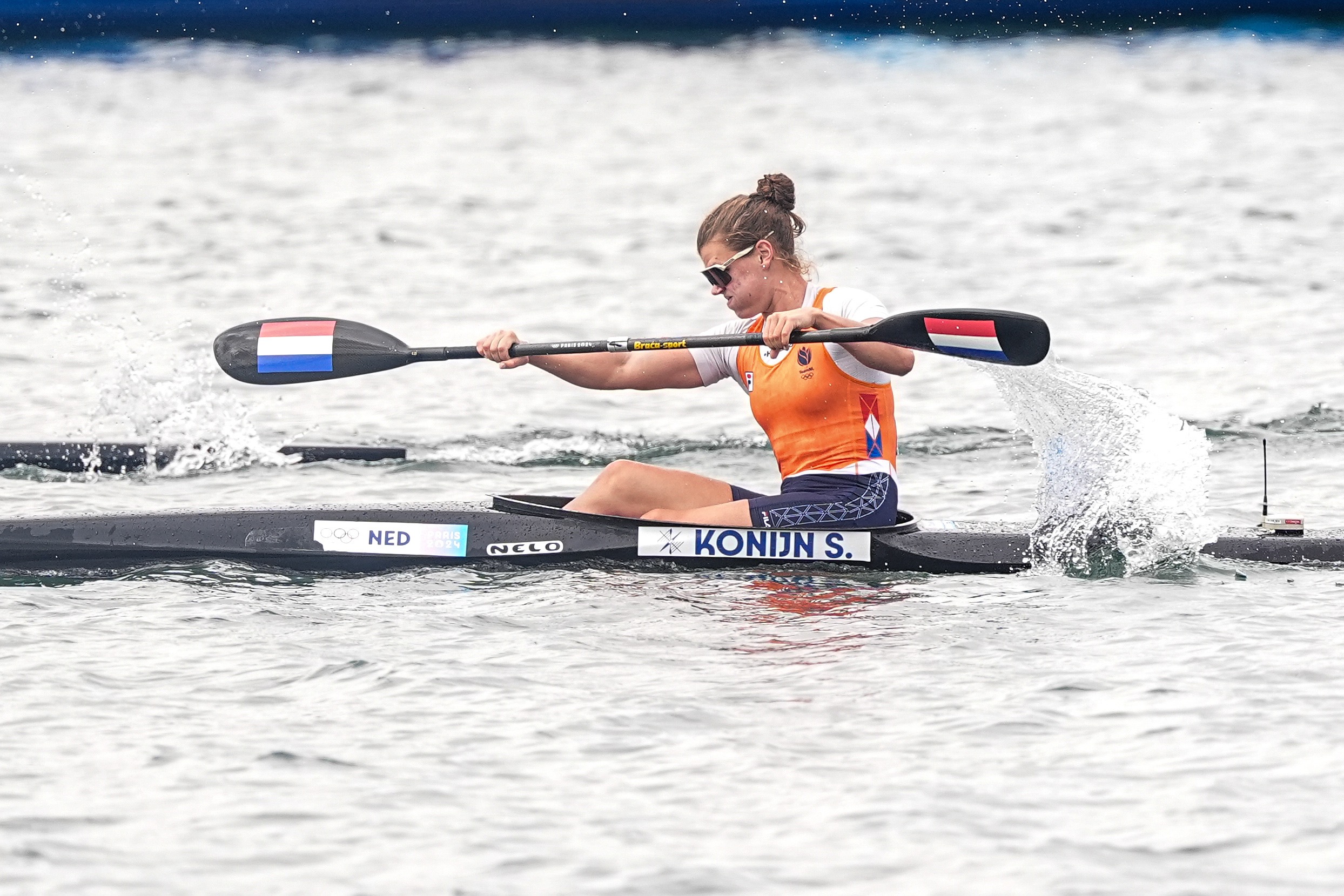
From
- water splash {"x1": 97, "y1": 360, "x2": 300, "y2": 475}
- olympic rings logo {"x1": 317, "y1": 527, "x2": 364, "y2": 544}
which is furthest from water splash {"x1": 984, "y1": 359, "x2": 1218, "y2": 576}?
water splash {"x1": 97, "y1": 360, "x2": 300, "y2": 475}

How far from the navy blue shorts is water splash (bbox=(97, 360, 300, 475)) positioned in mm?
3657

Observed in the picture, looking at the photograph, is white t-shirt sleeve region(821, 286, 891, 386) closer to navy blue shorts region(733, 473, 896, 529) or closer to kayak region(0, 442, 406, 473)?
navy blue shorts region(733, 473, 896, 529)

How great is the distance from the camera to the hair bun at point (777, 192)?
6.05 m

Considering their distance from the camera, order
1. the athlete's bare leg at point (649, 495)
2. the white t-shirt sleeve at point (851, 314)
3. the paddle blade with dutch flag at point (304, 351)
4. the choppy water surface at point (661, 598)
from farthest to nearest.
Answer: the paddle blade with dutch flag at point (304, 351)
the athlete's bare leg at point (649, 495)
the white t-shirt sleeve at point (851, 314)
the choppy water surface at point (661, 598)

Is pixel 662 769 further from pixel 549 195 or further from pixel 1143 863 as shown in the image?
pixel 549 195

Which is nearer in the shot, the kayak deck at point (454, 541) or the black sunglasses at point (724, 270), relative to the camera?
the black sunglasses at point (724, 270)

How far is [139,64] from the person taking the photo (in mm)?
29125

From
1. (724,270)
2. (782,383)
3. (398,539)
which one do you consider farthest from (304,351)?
(782,383)

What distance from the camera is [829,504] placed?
624cm

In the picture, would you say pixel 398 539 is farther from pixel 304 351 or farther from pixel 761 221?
pixel 761 221

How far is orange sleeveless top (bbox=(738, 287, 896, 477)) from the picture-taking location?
6.13 metres

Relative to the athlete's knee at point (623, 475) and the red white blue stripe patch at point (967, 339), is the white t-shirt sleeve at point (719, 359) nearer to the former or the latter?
the athlete's knee at point (623, 475)

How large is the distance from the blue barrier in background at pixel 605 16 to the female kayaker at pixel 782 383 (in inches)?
930

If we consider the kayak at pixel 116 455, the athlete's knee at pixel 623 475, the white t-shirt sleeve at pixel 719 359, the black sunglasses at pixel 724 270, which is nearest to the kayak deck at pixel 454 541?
the athlete's knee at pixel 623 475
